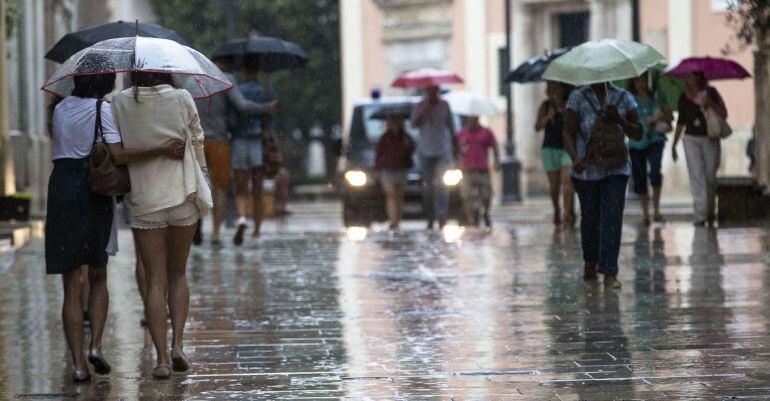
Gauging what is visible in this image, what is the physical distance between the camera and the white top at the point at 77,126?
8.34 m

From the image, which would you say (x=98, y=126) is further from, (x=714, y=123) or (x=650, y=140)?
(x=650, y=140)

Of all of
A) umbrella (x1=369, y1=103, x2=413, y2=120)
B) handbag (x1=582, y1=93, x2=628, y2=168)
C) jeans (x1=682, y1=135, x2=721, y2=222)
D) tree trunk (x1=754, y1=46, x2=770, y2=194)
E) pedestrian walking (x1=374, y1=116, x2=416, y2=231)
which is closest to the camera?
handbag (x1=582, y1=93, x2=628, y2=168)

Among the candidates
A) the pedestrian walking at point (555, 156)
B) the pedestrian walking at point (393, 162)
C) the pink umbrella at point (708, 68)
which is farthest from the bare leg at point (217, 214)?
the pink umbrella at point (708, 68)

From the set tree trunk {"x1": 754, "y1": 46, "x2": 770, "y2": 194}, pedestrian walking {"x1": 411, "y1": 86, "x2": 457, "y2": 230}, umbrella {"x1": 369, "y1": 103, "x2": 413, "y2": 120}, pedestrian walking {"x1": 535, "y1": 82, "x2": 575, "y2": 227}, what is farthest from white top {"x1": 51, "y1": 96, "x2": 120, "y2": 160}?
umbrella {"x1": 369, "y1": 103, "x2": 413, "y2": 120}

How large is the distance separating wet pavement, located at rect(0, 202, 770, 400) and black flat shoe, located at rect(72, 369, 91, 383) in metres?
0.08

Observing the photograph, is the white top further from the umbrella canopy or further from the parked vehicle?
the parked vehicle

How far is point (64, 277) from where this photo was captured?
850 cm

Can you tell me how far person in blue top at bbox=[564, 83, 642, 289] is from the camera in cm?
1191

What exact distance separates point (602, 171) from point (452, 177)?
9213mm

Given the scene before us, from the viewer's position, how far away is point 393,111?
2281 centimetres

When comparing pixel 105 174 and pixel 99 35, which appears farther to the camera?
pixel 99 35

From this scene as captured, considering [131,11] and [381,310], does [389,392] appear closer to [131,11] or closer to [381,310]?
[381,310]

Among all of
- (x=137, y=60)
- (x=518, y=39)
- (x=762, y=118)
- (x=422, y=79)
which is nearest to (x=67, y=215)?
(x=137, y=60)

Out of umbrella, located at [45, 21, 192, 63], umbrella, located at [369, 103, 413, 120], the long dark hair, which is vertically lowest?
umbrella, located at [369, 103, 413, 120]
